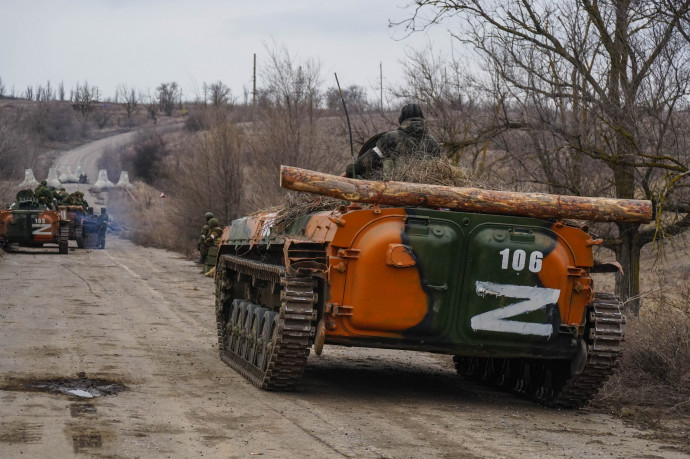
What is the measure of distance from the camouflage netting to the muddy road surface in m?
1.62

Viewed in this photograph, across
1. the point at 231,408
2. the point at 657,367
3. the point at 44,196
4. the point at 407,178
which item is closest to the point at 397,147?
the point at 407,178

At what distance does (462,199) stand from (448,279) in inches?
26.4

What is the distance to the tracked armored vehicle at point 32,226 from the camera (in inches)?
1254

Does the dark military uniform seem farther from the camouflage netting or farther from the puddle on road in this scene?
the puddle on road

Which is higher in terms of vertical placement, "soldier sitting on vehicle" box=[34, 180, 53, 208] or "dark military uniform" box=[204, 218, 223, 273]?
"soldier sitting on vehicle" box=[34, 180, 53, 208]

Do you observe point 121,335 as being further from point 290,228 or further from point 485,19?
point 485,19

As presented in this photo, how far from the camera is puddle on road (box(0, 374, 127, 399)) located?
862cm

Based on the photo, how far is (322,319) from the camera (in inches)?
343

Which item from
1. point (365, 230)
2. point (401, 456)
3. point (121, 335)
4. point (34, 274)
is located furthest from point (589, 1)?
point (34, 274)

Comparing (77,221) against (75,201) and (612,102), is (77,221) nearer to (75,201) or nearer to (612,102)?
(75,201)

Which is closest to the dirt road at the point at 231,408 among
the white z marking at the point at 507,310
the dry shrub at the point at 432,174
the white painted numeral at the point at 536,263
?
the white z marking at the point at 507,310

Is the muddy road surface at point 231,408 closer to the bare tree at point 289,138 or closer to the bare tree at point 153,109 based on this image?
the bare tree at point 289,138

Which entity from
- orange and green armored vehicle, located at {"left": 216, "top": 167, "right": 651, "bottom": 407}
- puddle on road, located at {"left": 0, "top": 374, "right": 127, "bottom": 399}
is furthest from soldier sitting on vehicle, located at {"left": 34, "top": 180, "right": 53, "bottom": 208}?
orange and green armored vehicle, located at {"left": 216, "top": 167, "right": 651, "bottom": 407}

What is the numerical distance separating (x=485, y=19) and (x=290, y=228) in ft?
19.2
